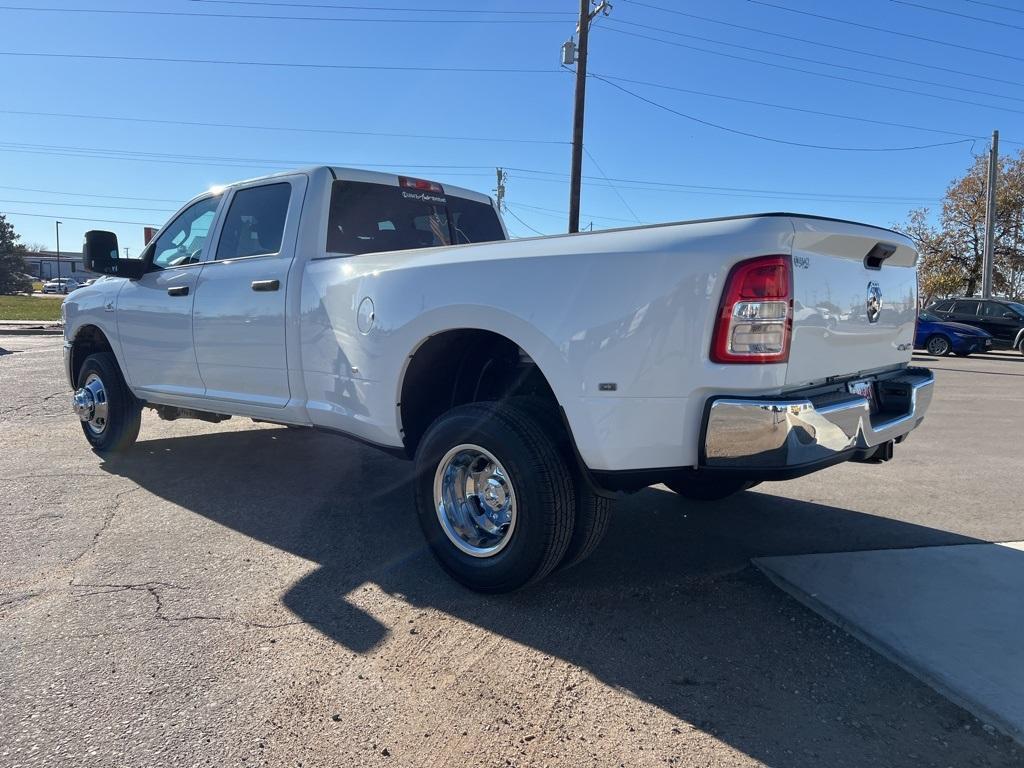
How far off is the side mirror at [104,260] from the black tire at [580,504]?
12.3 ft

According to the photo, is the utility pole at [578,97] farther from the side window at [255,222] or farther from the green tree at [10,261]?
the green tree at [10,261]

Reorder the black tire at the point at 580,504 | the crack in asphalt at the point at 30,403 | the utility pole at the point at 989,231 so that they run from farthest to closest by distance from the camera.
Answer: the utility pole at the point at 989,231 → the crack in asphalt at the point at 30,403 → the black tire at the point at 580,504

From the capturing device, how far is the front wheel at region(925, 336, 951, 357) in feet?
68.1

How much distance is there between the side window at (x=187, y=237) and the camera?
5289 mm

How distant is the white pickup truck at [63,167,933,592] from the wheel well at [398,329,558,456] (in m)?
0.01

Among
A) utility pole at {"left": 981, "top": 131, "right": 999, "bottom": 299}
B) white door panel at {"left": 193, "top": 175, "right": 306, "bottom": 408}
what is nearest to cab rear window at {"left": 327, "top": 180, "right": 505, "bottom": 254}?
white door panel at {"left": 193, "top": 175, "right": 306, "bottom": 408}

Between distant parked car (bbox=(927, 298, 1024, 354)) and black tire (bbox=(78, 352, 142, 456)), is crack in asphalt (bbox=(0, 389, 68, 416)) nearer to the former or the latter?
black tire (bbox=(78, 352, 142, 456))

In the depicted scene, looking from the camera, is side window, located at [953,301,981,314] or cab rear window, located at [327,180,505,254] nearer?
cab rear window, located at [327,180,505,254]

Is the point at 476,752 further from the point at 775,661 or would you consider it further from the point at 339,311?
the point at 339,311

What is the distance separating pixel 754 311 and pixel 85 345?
602cm

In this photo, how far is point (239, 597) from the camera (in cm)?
342

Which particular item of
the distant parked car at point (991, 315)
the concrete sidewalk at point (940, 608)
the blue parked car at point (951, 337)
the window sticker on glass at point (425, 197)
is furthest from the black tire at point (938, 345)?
the window sticker on glass at point (425, 197)

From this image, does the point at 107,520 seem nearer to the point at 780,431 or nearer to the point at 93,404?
the point at 93,404

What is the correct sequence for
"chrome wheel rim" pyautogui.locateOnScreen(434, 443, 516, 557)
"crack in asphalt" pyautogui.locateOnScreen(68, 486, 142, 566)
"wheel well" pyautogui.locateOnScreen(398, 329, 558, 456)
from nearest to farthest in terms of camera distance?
"chrome wheel rim" pyautogui.locateOnScreen(434, 443, 516, 557), "wheel well" pyautogui.locateOnScreen(398, 329, 558, 456), "crack in asphalt" pyautogui.locateOnScreen(68, 486, 142, 566)
